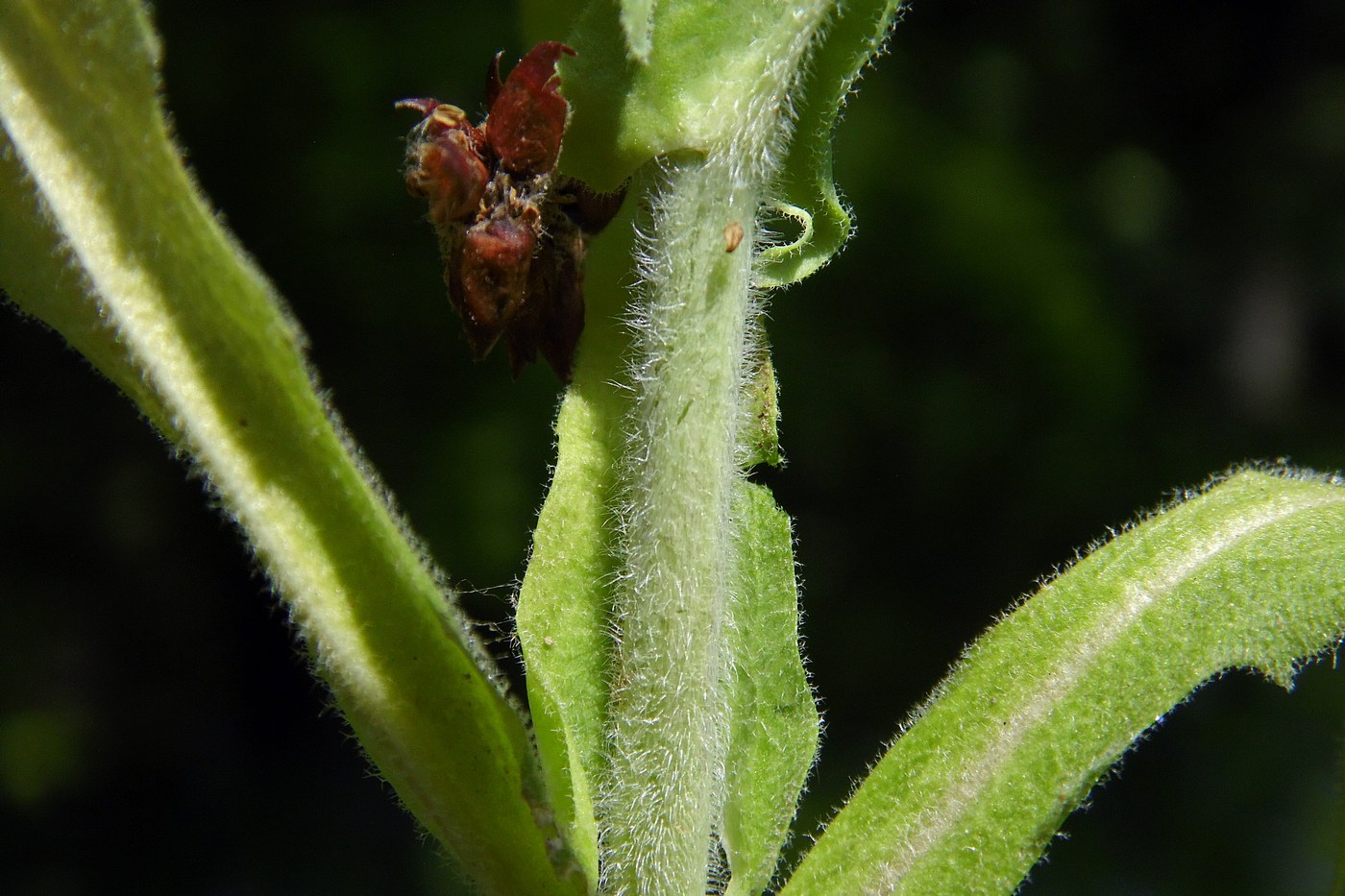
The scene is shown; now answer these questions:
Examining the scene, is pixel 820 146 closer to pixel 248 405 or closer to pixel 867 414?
pixel 248 405

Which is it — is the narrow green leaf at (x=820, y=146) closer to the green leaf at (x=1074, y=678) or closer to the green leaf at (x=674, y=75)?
the green leaf at (x=674, y=75)

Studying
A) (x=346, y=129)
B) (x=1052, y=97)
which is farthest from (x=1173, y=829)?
(x=346, y=129)

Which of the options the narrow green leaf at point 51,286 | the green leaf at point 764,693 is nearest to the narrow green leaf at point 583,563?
the green leaf at point 764,693

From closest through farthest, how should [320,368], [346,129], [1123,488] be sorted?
[346,129] → [320,368] → [1123,488]

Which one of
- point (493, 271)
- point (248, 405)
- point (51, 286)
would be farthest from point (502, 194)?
point (51, 286)

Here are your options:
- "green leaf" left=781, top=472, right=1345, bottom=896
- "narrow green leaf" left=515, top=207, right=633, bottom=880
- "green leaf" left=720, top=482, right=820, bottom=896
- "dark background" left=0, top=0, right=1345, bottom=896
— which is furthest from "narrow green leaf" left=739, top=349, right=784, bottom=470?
"dark background" left=0, top=0, right=1345, bottom=896

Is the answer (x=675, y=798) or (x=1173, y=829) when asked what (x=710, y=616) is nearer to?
(x=675, y=798)
